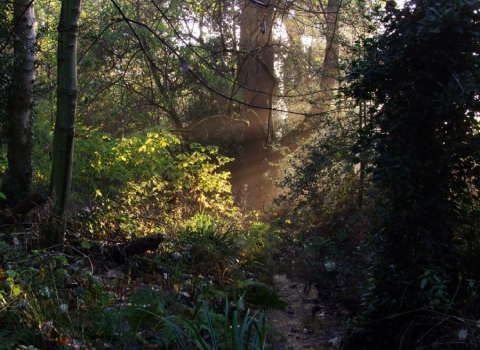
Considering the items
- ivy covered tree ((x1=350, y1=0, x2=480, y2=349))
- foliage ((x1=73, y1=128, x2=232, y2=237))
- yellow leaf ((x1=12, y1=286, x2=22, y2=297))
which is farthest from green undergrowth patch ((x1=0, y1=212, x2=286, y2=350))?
ivy covered tree ((x1=350, y1=0, x2=480, y2=349))

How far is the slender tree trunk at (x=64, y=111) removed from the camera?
615cm

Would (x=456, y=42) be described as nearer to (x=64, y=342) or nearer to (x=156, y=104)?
(x=64, y=342)

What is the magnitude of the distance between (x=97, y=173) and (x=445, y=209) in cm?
689

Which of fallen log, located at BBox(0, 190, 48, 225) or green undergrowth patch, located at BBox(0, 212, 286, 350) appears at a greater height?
fallen log, located at BBox(0, 190, 48, 225)

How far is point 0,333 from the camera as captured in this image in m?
3.49

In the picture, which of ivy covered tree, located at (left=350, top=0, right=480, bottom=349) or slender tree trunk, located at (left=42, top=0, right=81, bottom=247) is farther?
slender tree trunk, located at (left=42, top=0, right=81, bottom=247)

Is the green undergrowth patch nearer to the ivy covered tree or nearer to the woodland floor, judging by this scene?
the woodland floor

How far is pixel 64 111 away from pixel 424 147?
4.11 meters

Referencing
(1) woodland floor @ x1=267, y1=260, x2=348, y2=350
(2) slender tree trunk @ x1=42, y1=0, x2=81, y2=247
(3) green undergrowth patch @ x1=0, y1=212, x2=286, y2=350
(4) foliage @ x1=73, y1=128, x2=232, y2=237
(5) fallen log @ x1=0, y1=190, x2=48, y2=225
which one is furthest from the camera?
(4) foliage @ x1=73, y1=128, x2=232, y2=237

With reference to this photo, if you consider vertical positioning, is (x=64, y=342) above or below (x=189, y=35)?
below

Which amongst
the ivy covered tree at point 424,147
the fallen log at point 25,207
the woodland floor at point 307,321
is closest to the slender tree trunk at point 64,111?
the fallen log at point 25,207

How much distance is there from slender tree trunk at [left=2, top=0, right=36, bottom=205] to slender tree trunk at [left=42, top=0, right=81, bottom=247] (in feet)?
11.7

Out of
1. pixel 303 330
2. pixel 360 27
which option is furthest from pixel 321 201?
pixel 303 330

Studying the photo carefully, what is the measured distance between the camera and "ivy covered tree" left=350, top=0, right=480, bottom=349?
5000 mm
